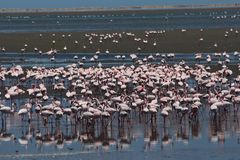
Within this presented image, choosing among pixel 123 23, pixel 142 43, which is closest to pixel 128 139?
pixel 142 43

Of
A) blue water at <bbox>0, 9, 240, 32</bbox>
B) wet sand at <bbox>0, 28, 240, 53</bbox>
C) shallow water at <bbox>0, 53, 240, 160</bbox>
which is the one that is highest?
blue water at <bbox>0, 9, 240, 32</bbox>

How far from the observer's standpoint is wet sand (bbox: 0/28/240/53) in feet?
164

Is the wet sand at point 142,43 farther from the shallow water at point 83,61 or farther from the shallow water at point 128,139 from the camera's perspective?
the shallow water at point 128,139

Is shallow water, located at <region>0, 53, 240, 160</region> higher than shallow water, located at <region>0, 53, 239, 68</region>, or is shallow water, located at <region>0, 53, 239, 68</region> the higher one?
shallow water, located at <region>0, 53, 239, 68</region>

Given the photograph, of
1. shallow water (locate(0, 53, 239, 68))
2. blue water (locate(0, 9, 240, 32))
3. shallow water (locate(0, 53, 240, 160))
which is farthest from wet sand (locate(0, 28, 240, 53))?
shallow water (locate(0, 53, 240, 160))

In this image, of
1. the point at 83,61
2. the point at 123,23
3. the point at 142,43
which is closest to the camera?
the point at 83,61

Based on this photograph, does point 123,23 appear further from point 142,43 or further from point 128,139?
point 128,139

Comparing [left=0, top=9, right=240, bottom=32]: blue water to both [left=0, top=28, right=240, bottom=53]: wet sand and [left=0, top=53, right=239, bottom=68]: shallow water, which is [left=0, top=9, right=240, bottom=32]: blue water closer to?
[left=0, top=28, right=240, bottom=53]: wet sand

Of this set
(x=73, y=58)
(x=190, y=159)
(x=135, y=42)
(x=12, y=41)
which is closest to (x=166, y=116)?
(x=190, y=159)

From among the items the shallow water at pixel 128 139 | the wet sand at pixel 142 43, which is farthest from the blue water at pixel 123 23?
the shallow water at pixel 128 139

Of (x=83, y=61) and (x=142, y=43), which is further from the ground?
(x=142, y=43)

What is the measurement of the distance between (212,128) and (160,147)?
2.58 m

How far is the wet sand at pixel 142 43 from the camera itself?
4991 centimetres

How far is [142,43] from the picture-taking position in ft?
174
